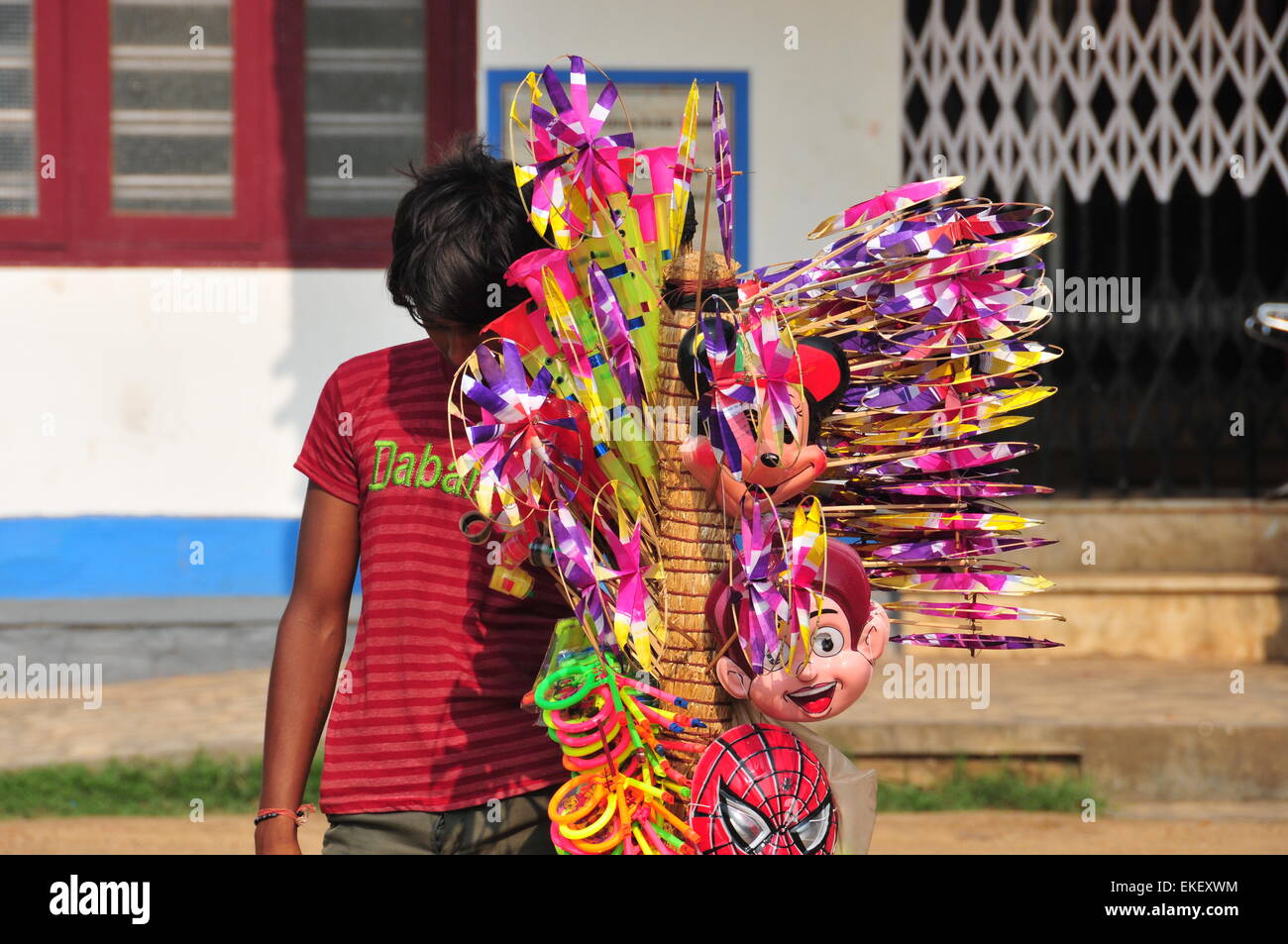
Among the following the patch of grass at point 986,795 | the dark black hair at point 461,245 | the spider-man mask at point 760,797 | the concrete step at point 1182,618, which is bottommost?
the patch of grass at point 986,795

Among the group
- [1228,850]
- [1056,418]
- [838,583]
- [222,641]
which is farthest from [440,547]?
[1056,418]

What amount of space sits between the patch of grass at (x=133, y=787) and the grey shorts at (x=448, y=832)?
3.07 m

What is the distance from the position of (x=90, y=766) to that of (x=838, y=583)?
401cm

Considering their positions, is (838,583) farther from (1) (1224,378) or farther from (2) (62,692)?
(1) (1224,378)

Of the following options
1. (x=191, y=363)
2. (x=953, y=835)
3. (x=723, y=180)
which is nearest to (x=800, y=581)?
(x=723, y=180)

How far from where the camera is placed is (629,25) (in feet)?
19.0

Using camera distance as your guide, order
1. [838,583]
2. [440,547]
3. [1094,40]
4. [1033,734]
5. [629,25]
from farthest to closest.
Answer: [1094,40] → [629,25] → [1033,734] → [440,547] → [838,583]

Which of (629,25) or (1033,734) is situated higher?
(629,25)

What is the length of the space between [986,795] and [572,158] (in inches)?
148

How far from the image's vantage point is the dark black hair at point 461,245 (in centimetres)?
185

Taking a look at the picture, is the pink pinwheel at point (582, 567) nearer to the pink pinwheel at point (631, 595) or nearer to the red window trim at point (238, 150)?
the pink pinwheel at point (631, 595)

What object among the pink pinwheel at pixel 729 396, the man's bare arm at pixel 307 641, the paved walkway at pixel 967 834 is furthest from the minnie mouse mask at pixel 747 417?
the paved walkway at pixel 967 834

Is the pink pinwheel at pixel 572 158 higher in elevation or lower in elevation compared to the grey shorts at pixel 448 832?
higher

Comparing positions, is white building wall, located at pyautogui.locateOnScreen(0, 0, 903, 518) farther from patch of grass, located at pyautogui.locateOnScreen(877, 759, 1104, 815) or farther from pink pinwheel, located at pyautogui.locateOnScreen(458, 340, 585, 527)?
pink pinwheel, located at pyautogui.locateOnScreen(458, 340, 585, 527)
